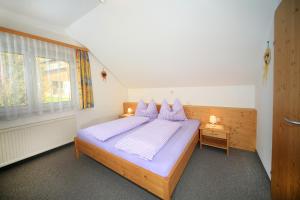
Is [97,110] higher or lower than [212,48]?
lower

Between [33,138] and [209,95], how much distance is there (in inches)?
148

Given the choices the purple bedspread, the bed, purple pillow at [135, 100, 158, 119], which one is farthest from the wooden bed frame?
purple pillow at [135, 100, 158, 119]

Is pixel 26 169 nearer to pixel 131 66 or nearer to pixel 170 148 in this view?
pixel 170 148

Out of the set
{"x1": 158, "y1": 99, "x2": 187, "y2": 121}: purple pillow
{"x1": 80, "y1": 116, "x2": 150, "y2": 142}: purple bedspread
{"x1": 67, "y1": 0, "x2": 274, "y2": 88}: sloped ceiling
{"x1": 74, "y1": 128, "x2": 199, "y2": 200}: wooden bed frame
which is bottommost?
{"x1": 74, "y1": 128, "x2": 199, "y2": 200}: wooden bed frame

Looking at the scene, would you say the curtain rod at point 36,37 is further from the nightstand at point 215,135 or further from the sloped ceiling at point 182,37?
the nightstand at point 215,135

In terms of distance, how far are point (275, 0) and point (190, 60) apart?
1.27 metres

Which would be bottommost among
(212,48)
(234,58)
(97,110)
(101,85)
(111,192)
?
(111,192)

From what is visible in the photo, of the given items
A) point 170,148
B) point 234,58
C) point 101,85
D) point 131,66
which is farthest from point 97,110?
point 234,58

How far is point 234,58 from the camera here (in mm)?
2150

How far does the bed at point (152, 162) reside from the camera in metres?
1.29

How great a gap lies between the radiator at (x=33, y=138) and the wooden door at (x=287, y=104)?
3462mm

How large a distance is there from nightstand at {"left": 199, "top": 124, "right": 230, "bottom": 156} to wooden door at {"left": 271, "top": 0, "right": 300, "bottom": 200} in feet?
3.43

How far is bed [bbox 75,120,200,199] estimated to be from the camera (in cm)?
129

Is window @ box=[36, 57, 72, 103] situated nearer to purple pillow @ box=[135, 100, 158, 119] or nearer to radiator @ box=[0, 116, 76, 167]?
radiator @ box=[0, 116, 76, 167]
